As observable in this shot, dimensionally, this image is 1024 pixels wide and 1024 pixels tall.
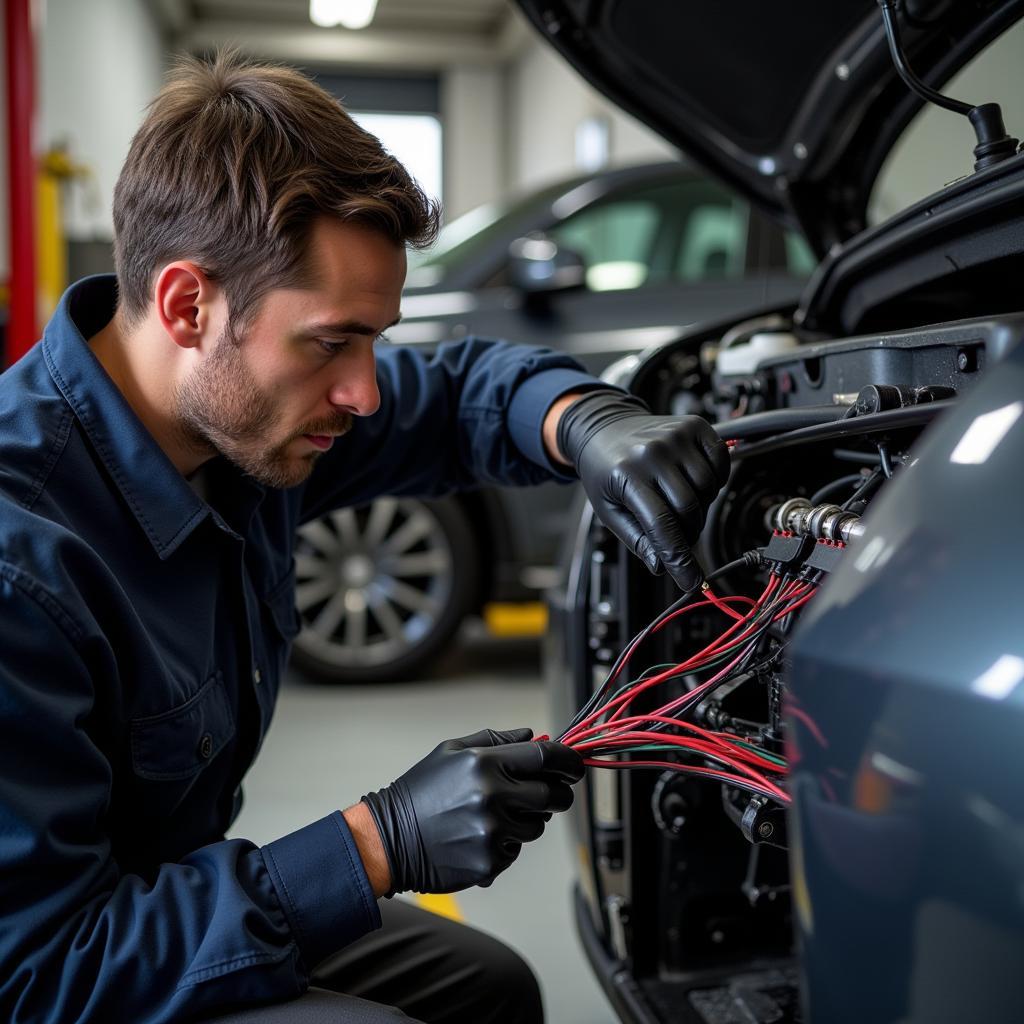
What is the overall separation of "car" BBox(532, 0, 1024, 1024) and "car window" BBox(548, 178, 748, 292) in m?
1.64

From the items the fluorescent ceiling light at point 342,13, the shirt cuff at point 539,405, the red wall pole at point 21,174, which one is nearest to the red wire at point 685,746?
the shirt cuff at point 539,405

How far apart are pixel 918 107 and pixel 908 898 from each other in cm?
123

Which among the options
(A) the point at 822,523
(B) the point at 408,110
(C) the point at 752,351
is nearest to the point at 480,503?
(C) the point at 752,351

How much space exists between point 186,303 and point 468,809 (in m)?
0.56

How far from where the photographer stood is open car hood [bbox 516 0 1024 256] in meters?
1.53

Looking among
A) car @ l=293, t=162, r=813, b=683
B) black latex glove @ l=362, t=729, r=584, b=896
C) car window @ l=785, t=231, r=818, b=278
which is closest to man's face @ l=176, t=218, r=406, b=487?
black latex glove @ l=362, t=729, r=584, b=896

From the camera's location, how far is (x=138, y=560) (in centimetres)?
105

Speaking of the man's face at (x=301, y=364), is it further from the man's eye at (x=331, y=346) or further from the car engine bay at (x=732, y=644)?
the car engine bay at (x=732, y=644)

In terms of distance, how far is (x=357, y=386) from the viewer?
3.67 feet

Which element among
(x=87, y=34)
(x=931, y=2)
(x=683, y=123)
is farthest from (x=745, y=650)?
(x=87, y=34)

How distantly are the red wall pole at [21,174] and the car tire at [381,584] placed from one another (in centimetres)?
159

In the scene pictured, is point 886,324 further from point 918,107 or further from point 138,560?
point 138,560

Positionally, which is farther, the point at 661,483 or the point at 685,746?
the point at 661,483

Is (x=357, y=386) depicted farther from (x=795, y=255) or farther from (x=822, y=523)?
(x=795, y=255)
